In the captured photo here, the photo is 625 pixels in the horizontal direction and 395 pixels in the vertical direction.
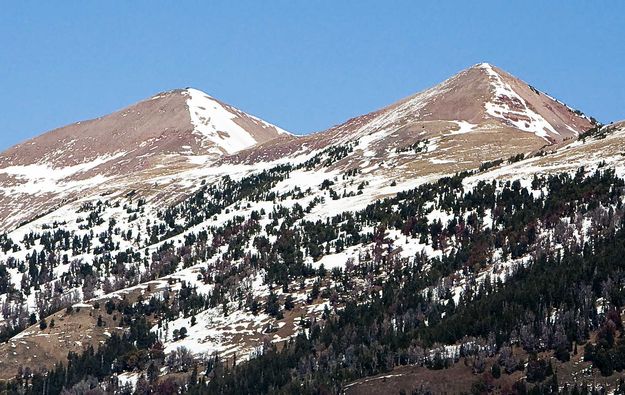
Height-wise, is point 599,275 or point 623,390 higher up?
point 599,275

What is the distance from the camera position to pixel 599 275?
199625 millimetres

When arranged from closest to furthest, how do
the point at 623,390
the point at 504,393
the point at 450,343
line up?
the point at 623,390 → the point at 504,393 → the point at 450,343

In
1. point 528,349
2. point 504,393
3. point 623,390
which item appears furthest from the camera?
point 528,349

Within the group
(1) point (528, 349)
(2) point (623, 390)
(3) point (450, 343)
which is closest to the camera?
(2) point (623, 390)

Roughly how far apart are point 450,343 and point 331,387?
23583mm

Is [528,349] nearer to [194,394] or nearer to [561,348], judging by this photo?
[561,348]

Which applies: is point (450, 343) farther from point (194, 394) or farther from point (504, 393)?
point (194, 394)

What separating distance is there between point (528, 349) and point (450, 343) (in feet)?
55.7

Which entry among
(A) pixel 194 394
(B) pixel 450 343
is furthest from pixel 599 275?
(A) pixel 194 394

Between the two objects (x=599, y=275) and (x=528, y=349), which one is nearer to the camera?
(x=528, y=349)

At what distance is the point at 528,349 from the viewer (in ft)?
600

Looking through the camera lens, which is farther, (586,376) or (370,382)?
(370,382)

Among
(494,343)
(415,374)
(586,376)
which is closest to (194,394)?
(415,374)

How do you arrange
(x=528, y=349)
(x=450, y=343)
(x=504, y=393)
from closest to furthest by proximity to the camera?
(x=504, y=393)
(x=528, y=349)
(x=450, y=343)
